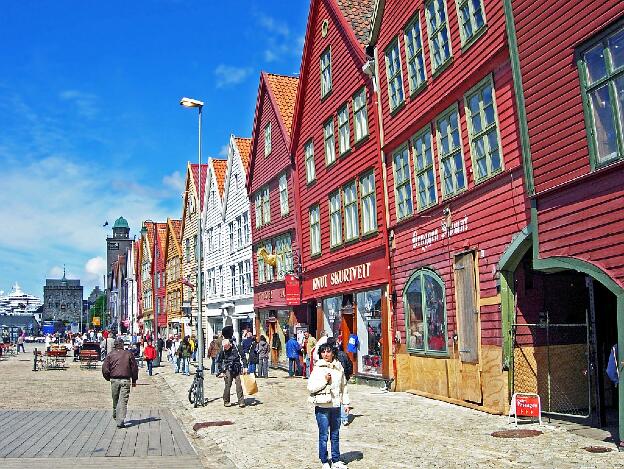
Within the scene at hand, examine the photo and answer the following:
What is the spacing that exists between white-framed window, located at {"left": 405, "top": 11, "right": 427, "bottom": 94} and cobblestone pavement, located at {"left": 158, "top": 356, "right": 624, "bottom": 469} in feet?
27.2

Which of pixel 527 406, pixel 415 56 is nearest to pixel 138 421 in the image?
pixel 527 406

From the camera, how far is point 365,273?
72.9ft

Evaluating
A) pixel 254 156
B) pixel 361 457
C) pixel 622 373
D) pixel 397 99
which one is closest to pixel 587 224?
pixel 622 373

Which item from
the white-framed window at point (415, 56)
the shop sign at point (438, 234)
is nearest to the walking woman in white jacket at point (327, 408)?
the shop sign at point (438, 234)

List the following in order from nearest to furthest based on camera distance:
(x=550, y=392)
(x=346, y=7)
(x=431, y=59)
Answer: (x=550, y=392) → (x=431, y=59) → (x=346, y=7)

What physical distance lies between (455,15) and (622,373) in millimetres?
9472

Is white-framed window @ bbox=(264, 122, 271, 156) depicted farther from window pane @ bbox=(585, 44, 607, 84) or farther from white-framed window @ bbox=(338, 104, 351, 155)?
window pane @ bbox=(585, 44, 607, 84)

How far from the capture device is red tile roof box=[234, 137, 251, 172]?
128 ft

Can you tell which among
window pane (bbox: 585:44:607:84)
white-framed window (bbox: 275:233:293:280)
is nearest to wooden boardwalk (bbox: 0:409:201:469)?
window pane (bbox: 585:44:607:84)

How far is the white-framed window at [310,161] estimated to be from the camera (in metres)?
28.1

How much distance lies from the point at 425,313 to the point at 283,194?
15017 mm

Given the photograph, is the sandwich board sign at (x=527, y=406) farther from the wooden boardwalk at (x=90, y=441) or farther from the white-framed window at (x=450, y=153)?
the wooden boardwalk at (x=90, y=441)

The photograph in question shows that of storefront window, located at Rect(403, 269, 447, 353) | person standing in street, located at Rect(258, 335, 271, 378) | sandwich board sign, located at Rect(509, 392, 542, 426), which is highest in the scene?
storefront window, located at Rect(403, 269, 447, 353)

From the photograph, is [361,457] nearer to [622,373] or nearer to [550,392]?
[622,373]
